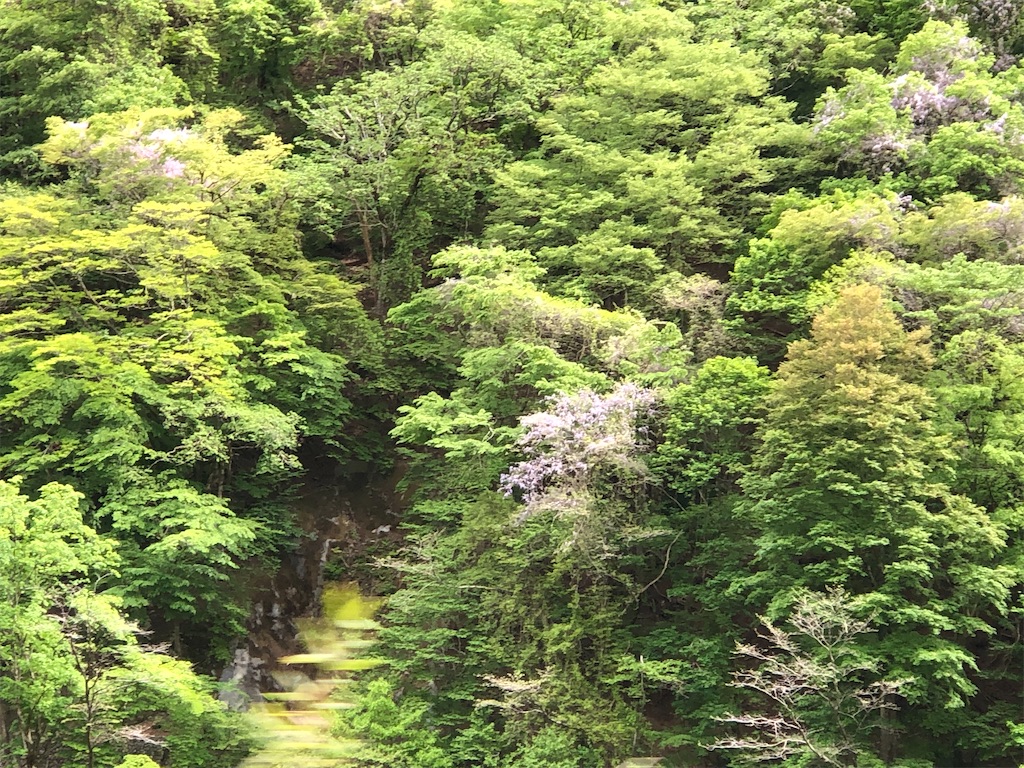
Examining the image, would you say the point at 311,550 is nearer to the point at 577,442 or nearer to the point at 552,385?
the point at 552,385

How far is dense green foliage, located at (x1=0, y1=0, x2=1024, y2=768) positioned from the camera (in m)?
11.4

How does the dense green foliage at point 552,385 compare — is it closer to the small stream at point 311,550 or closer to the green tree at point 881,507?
the green tree at point 881,507

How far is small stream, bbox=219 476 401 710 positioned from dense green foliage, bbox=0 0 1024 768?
1.27 ft

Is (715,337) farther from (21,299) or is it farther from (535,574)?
(21,299)

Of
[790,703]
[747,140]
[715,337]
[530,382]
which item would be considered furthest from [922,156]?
[790,703]

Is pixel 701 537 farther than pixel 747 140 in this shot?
No

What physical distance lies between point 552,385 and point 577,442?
1150mm

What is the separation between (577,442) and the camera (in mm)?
12672

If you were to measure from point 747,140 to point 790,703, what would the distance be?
11466 mm

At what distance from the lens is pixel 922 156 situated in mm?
16094

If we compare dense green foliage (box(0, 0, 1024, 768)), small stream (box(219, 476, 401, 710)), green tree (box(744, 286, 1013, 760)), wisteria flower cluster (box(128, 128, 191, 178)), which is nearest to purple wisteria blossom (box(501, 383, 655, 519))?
dense green foliage (box(0, 0, 1024, 768))

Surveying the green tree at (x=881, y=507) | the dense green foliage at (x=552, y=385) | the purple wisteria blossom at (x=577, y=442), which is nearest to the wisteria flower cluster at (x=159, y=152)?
the dense green foliage at (x=552, y=385)

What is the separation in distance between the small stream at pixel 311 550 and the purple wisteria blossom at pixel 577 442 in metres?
5.46

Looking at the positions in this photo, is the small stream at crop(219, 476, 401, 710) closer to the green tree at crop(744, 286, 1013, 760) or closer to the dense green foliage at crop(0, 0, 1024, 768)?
the dense green foliage at crop(0, 0, 1024, 768)
